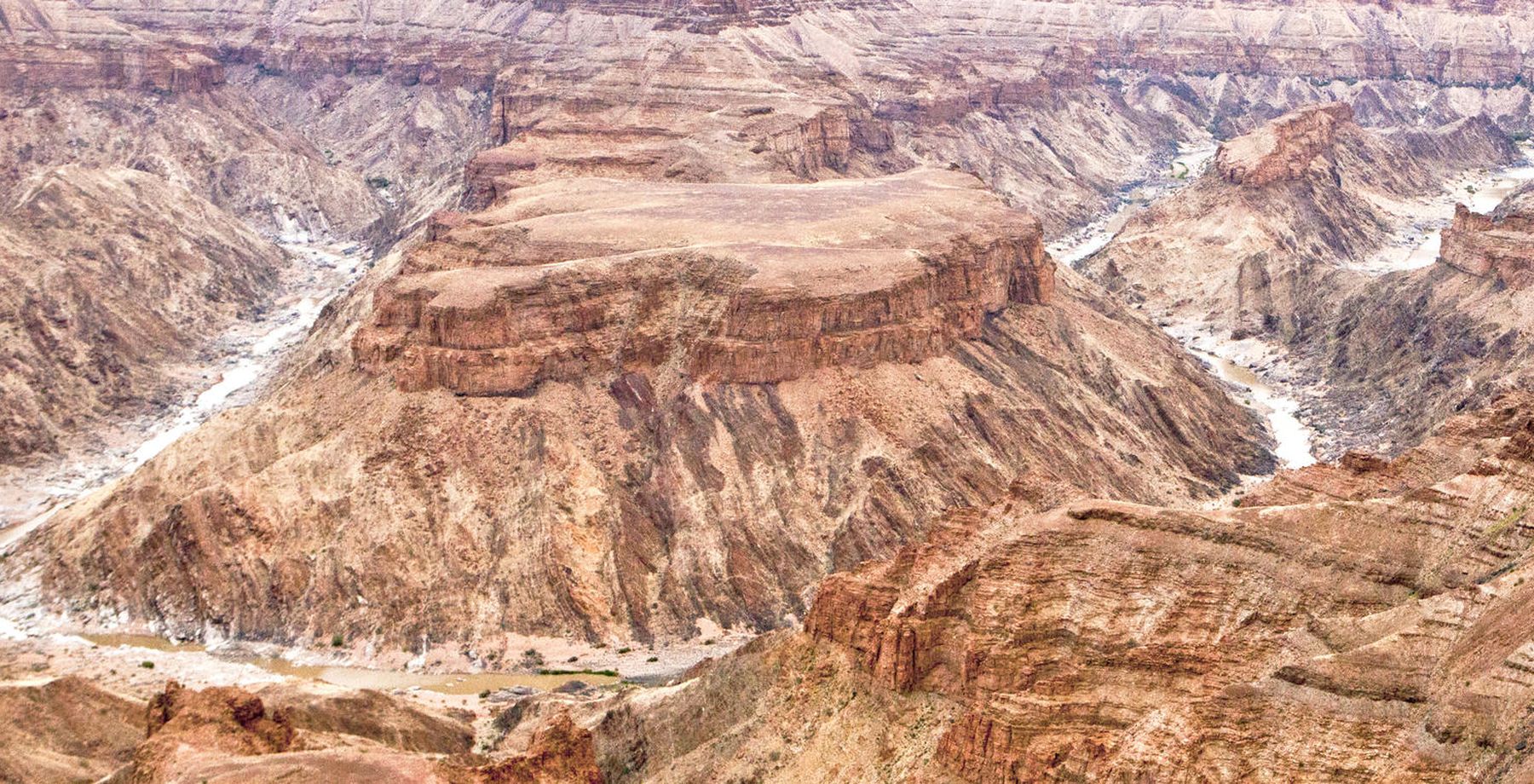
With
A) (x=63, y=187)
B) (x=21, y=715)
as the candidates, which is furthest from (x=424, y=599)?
(x=63, y=187)

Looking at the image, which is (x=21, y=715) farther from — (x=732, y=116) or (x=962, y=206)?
(x=732, y=116)

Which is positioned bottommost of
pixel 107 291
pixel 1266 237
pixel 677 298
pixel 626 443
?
pixel 107 291

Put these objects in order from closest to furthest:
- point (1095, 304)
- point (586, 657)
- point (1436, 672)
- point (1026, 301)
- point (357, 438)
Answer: point (1436, 672)
point (586, 657)
point (357, 438)
point (1026, 301)
point (1095, 304)

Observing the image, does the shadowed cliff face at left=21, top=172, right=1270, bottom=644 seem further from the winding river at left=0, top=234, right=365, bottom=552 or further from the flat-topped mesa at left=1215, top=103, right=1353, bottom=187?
the flat-topped mesa at left=1215, top=103, right=1353, bottom=187

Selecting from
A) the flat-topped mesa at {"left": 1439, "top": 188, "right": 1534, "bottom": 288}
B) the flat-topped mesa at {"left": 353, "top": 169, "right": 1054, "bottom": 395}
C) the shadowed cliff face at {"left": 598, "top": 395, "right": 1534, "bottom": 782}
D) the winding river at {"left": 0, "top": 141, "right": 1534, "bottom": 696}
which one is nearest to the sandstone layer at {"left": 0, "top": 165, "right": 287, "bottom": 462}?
the winding river at {"left": 0, "top": 141, "right": 1534, "bottom": 696}

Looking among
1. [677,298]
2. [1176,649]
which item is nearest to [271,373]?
[677,298]

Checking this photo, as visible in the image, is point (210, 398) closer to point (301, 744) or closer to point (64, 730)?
point (64, 730)
